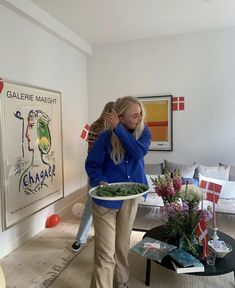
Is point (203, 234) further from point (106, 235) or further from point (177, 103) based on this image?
point (177, 103)

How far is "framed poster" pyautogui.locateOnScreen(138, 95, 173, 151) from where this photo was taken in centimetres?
391

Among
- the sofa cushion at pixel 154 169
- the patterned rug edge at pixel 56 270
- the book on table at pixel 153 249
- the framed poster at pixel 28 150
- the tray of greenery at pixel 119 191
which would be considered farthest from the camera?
the sofa cushion at pixel 154 169

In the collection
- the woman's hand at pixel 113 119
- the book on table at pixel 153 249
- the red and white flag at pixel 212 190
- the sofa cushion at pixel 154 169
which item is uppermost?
the woman's hand at pixel 113 119

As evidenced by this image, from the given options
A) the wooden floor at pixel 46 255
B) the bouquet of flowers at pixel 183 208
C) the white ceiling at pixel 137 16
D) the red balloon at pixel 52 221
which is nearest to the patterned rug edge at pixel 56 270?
the wooden floor at pixel 46 255

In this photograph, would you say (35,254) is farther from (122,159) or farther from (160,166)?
(160,166)

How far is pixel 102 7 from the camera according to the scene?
2875 millimetres

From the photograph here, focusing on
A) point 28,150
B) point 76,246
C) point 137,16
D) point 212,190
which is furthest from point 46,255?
point 137,16

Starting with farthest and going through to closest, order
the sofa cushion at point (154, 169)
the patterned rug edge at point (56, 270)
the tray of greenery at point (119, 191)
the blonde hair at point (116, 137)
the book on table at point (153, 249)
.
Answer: the sofa cushion at point (154, 169) → the patterned rug edge at point (56, 270) → the book on table at point (153, 249) → the blonde hair at point (116, 137) → the tray of greenery at point (119, 191)

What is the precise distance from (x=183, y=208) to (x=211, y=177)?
1615 mm

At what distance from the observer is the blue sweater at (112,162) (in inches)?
62.5

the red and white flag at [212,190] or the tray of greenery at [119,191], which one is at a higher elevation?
the tray of greenery at [119,191]

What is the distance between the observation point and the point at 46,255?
2543 millimetres

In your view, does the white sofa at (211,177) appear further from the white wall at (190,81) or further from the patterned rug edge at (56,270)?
the patterned rug edge at (56,270)

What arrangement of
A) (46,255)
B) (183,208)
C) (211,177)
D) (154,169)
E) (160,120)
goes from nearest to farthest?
(183,208) < (46,255) < (211,177) < (154,169) < (160,120)
